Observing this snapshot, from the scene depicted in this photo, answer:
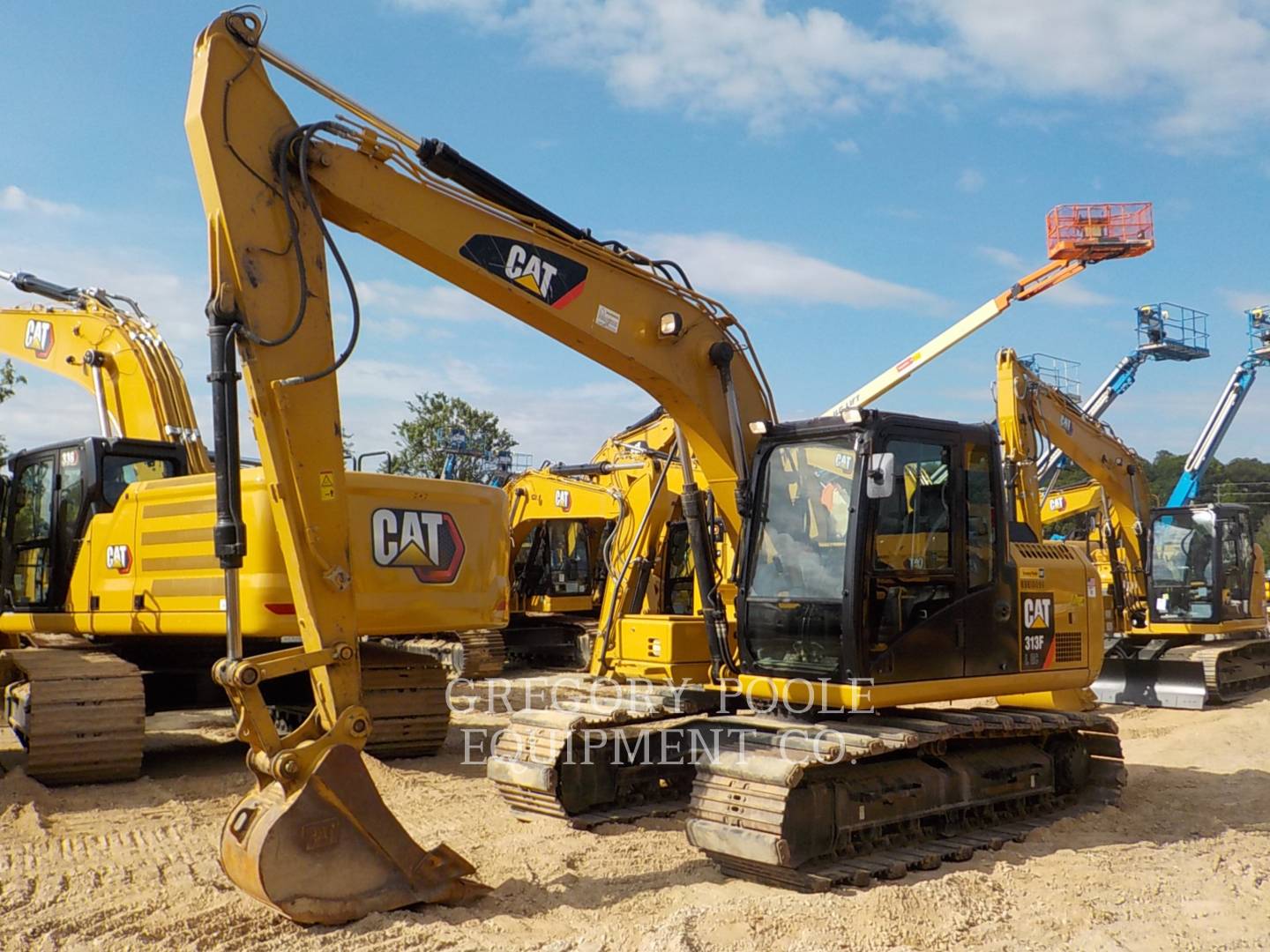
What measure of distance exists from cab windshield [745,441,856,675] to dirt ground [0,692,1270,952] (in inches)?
50.3

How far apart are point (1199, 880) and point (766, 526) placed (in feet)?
9.73

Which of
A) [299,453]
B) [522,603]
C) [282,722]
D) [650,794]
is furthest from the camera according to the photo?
[522,603]

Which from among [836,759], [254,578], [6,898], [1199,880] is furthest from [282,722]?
[1199,880]

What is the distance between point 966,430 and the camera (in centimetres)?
711

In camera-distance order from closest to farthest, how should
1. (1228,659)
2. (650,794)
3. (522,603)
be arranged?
(650,794), (1228,659), (522,603)

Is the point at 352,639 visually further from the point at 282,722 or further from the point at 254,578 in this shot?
the point at 282,722

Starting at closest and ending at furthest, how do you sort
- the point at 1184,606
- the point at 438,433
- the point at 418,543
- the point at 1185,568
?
the point at 418,543
the point at 1184,606
the point at 1185,568
the point at 438,433

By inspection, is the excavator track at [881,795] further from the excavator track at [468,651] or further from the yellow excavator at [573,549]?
the excavator track at [468,651]

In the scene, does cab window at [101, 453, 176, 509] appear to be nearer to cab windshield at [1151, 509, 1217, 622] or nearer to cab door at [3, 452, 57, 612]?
cab door at [3, 452, 57, 612]

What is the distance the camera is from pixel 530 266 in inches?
253

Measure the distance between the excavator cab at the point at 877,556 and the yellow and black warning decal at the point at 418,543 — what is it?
2.67 m

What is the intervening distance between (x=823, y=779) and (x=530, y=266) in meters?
3.20

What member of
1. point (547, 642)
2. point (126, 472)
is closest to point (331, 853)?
point (126, 472)

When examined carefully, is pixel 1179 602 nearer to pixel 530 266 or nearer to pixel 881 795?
pixel 881 795
